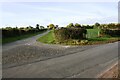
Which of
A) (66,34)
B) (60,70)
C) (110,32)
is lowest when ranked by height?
(60,70)

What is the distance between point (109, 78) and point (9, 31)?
31607 millimetres

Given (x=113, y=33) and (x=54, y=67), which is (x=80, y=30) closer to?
(x=113, y=33)

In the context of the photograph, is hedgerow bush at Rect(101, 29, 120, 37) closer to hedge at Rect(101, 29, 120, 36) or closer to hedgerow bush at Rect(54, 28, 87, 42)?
hedge at Rect(101, 29, 120, 36)

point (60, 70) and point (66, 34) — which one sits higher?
point (66, 34)

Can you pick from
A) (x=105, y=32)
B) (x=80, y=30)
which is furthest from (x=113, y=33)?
(x=80, y=30)

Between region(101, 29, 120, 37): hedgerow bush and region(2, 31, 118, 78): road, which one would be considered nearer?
region(2, 31, 118, 78): road

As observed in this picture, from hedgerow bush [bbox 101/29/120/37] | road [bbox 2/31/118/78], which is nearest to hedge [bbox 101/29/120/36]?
hedgerow bush [bbox 101/29/120/37]

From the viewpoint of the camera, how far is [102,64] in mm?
12438

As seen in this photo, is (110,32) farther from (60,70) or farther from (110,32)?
(60,70)

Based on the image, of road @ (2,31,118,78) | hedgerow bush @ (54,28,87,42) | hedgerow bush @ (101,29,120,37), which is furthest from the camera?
hedgerow bush @ (101,29,120,37)

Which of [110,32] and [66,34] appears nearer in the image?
[66,34]

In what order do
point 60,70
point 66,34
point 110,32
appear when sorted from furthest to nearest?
point 110,32
point 66,34
point 60,70

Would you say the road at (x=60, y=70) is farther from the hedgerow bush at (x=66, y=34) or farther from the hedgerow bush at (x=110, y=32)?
the hedgerow bush at (x=110, y=32)

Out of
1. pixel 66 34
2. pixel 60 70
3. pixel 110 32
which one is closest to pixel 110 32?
pixel 110 32
